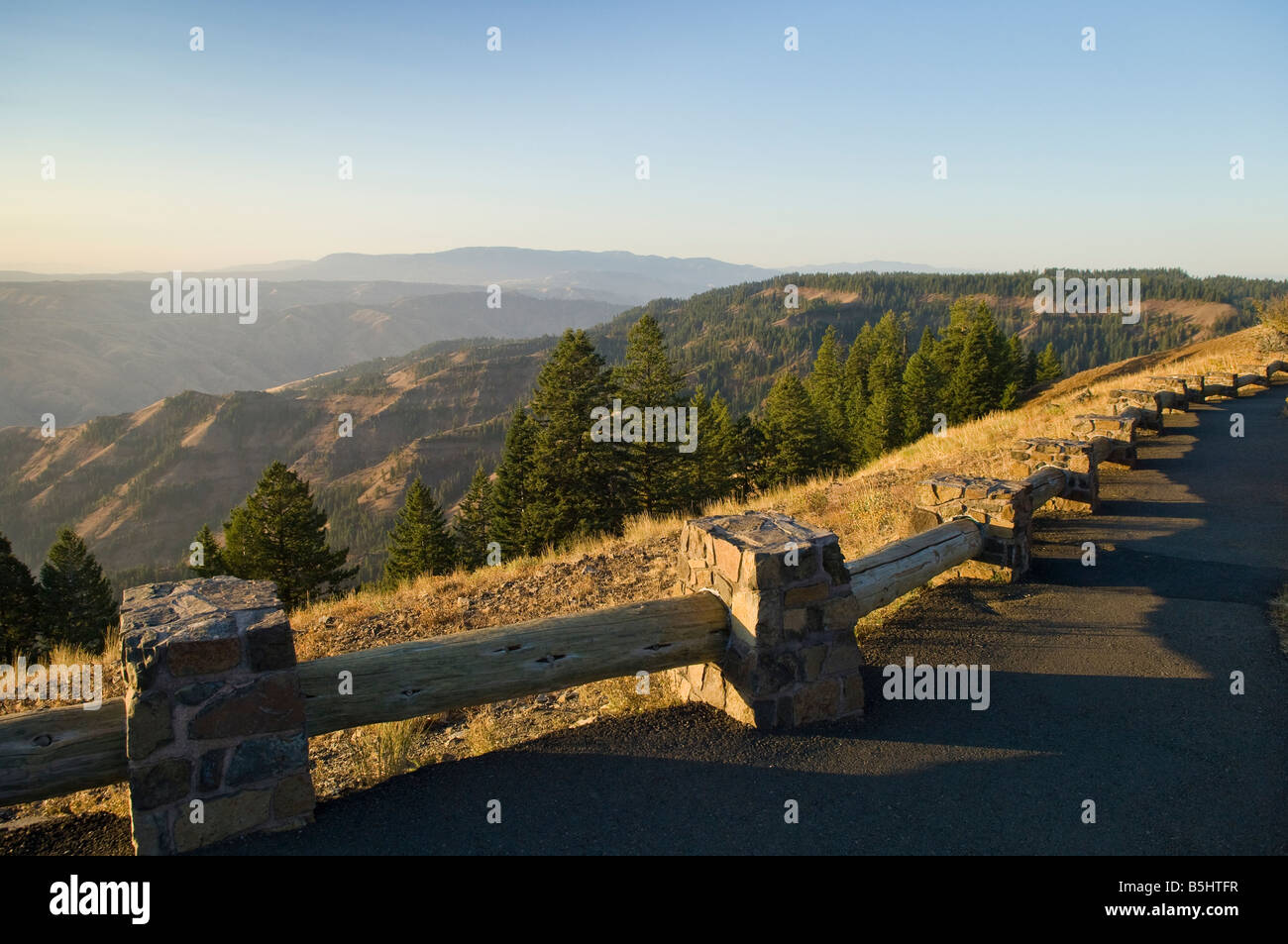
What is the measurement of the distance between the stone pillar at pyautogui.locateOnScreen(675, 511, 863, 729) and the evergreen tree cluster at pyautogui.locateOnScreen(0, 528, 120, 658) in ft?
93.5

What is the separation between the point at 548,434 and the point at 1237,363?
2673 centimetres

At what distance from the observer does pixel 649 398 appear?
114ft

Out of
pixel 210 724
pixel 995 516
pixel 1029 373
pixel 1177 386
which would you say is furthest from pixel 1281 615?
pixel 1029 373

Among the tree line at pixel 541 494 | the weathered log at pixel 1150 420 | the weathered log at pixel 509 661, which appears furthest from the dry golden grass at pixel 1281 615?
the tree line at pixel 541 494

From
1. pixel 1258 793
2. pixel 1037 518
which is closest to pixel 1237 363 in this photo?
pixel 1037 518

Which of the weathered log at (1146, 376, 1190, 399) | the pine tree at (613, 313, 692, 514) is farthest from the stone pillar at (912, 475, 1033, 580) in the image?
the pine tree at (613, 313, 692, 514)

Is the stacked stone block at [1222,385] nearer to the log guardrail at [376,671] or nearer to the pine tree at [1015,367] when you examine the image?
the log guardrail at [376,671]

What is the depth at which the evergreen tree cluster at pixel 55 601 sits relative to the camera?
2569 centimetres

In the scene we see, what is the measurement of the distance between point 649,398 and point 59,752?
31.6 m

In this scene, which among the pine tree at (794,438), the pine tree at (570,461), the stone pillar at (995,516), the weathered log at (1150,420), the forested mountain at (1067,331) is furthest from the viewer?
the forested mountain at (1067,331)
